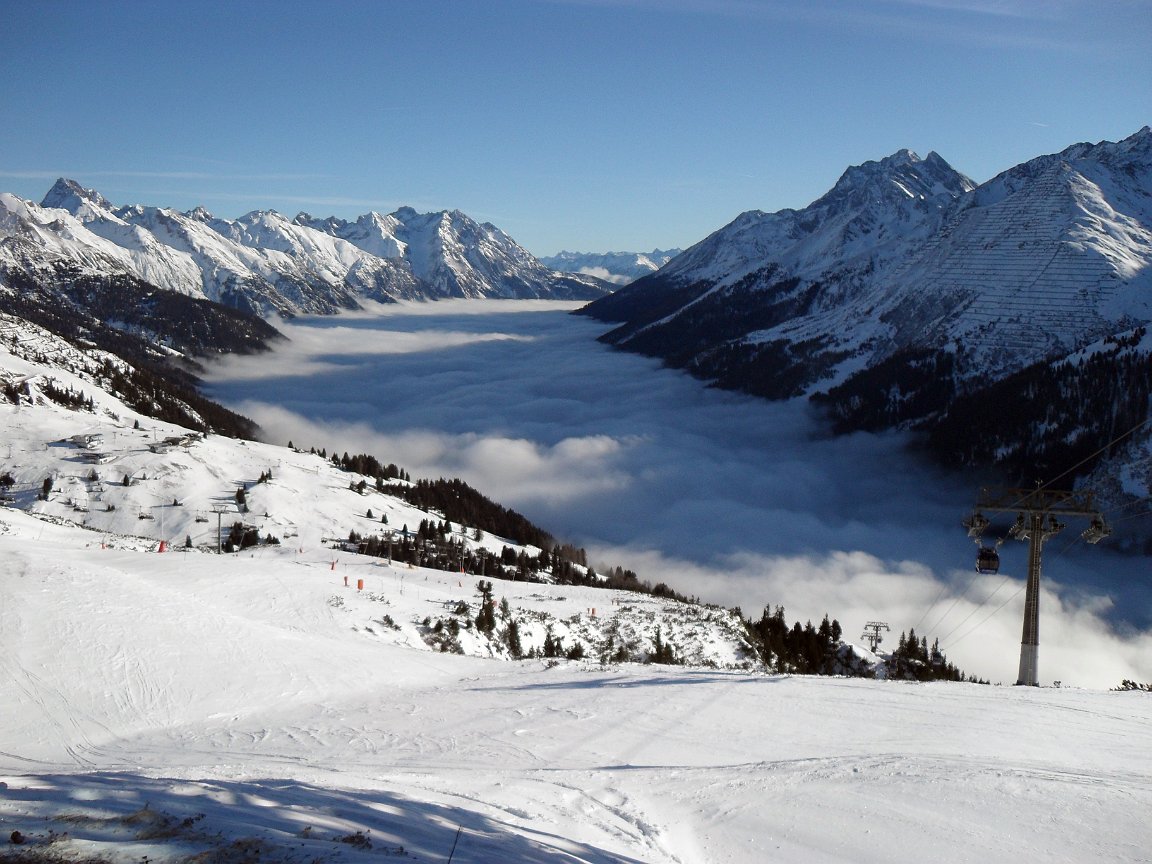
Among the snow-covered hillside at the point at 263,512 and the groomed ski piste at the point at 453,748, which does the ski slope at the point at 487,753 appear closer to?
the groomed ski piste at the point at 453,748

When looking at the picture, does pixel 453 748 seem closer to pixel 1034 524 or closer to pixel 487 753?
pixel 487 753

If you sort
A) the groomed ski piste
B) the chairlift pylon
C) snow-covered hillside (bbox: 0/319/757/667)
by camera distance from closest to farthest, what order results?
1. the groomed ski piste
2. the chairlift pylon
3. snow-covered hillside (bbox: 0/319/757/667)

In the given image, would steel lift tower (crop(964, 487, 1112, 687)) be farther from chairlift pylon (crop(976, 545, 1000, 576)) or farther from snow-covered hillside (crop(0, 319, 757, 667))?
snow-covered hillside (crop(0, 319, 757, 667))

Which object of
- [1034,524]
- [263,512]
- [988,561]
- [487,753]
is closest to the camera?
[487,753]

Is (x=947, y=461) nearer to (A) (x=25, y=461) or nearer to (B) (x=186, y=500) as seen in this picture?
(B) (x=186, y=500)

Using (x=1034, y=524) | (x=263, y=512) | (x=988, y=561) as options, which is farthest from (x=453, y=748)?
(x=263, y=512)

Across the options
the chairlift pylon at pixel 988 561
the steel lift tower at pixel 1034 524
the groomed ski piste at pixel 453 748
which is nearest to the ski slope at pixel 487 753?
the groomed ski piste at pixel 453 748

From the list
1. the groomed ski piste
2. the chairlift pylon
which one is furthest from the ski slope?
the chairlift pylon
